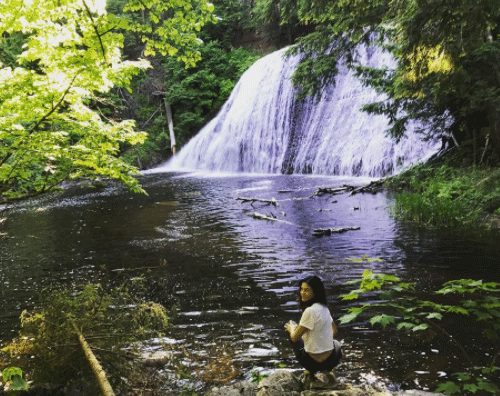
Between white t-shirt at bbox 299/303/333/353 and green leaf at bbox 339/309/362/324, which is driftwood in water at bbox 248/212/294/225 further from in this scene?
green leaf at bbox 339/309/362/324

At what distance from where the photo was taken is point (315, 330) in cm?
357

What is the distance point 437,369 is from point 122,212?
13.6 meters

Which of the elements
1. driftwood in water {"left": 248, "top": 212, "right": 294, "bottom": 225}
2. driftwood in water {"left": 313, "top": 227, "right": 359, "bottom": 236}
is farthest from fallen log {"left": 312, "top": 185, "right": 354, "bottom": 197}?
driftwood in water {"left": 313, "top": 227, "right": 359, "bottom": 236}

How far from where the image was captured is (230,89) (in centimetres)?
3356

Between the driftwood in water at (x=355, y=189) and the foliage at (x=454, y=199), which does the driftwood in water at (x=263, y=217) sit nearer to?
the driftwood in water at (x=355, y=189)

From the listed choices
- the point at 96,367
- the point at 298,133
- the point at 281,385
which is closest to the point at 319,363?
the point at 281,385

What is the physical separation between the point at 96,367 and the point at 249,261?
5.37 meters

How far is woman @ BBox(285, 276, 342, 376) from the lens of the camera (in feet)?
11.6

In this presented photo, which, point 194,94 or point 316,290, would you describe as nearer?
point 316,290

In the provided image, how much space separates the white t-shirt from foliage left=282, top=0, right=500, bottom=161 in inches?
178

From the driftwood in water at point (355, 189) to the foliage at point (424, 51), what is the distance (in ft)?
7.76

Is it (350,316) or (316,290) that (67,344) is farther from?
(350,316)

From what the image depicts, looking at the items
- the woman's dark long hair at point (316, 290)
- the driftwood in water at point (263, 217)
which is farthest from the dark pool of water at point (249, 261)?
the woman's dark long hair at point (316, 290)

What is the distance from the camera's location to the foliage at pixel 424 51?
602cm
